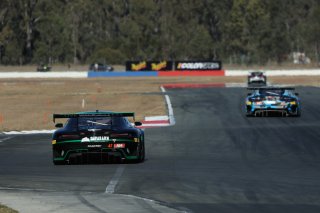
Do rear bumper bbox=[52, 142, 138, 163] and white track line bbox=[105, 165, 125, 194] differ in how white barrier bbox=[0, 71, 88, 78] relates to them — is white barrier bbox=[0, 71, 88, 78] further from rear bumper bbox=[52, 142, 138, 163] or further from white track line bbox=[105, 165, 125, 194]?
white track line bbox=[105, 165, 125, 194]

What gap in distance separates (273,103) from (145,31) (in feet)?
385

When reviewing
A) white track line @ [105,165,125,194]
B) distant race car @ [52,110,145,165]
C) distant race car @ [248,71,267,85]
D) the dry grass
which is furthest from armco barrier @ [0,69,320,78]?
the dry grass

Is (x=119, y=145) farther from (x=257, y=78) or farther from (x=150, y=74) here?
(x=150, y=74)

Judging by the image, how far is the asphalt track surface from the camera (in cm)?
1155

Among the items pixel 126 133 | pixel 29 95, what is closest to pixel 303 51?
pixel 29 95

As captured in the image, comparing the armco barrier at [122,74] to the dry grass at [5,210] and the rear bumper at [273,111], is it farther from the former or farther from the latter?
the dry grass at [5,210]

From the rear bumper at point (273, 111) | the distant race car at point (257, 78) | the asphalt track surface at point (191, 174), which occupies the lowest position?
the distant race car at point (257, 78)

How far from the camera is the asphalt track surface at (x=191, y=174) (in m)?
11.5

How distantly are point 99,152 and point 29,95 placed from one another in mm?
43993

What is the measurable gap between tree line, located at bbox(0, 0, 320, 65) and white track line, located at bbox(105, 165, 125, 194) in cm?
11878

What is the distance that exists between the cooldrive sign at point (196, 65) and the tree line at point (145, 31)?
1319 inches

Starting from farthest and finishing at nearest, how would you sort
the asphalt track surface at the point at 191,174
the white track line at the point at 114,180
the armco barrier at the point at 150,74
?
the armco barrier at the point at 150,74 → the white track line at the point at 114,180 → the asphalt track surface at the point at 191,174

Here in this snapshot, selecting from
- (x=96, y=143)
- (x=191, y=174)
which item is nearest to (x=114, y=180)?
(x=191, y=174)

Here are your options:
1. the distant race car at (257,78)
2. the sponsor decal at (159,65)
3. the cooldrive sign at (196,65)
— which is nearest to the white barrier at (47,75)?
the sponsor decal at (159,65)
